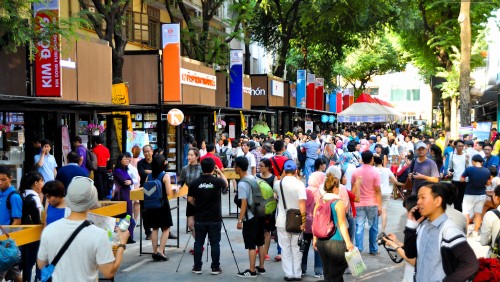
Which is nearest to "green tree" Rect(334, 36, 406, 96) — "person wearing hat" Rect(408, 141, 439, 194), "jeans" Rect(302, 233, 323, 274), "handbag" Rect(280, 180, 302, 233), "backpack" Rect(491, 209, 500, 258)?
"person wearing hat" Rect(408, 141, 439, 194)

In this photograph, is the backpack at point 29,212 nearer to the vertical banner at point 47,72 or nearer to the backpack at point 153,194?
the backpack at point 153,194

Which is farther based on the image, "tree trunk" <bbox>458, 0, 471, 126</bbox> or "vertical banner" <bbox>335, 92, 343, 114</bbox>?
"vertical banner" <bbox>335, 92, 343, 114</bbox>

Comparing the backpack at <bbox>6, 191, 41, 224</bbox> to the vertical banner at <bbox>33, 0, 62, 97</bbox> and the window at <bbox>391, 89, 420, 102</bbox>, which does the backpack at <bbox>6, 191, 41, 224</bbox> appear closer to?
the vertical banner at <bbox>33, 0, 62, 97</bbox>

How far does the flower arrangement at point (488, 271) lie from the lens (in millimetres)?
5664

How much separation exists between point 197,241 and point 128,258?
6.43ft

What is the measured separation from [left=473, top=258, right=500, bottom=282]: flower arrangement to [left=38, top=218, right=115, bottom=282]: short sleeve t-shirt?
289 centimetres

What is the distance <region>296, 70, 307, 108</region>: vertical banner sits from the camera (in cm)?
Answer: 4059

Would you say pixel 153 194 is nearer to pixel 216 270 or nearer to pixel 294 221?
pixel 216 270

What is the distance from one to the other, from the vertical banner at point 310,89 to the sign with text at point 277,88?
3775 mm

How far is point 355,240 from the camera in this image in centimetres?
1164

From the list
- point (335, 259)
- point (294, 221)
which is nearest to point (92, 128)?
point (294, 221)

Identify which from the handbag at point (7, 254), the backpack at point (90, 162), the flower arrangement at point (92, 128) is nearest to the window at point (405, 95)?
the flower arrangement at point (92, 128)

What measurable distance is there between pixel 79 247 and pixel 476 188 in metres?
9.78

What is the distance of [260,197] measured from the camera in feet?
32.9
